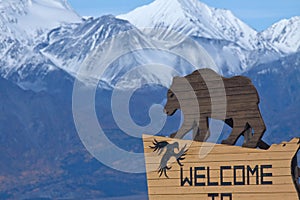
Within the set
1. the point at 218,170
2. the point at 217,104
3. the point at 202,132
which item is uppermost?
the point at 217,104

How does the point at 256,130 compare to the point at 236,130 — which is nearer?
the point at 256,130

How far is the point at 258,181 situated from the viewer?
23.6 m

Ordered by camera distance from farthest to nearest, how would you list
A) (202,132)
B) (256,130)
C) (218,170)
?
(202,132) < (218,170) < (256,130)

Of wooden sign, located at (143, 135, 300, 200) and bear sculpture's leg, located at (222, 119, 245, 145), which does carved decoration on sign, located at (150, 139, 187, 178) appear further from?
bear sculpture's leg, located at (222, 119, 245, 145)

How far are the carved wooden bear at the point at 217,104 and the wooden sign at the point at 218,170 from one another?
0.28 m

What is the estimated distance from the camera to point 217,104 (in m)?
24.0

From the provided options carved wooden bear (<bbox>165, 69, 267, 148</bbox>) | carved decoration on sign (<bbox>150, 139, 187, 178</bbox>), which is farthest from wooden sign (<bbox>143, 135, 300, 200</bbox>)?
carved wooden bear (<bbox>165, 69, 267, 148</bbox>)

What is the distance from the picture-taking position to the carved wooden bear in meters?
23.6

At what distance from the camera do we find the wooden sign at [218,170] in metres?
23.3

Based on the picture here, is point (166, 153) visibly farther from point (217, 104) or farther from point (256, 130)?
point (256, 130)

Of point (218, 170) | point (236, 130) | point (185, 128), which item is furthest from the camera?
point (185, 128)

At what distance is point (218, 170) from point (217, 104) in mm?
1336

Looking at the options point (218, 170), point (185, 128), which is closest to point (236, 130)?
point (218, 170)

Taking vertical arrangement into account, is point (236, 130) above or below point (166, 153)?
above
